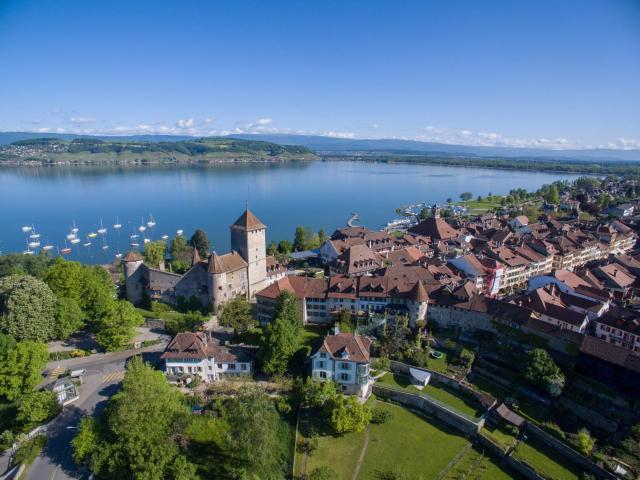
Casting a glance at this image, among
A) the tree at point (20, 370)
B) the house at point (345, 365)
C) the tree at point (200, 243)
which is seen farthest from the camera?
the tree at point (200, 243)

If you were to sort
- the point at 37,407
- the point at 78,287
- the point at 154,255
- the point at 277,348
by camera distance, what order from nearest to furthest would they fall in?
the point at 37,407, the point at 277,348, the point at 78,287, the point at 154,255

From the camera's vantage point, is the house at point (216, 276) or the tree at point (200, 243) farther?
the tree at point (200, 243)

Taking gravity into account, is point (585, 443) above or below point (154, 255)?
below

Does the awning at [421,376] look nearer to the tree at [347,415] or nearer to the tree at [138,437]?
the tree at [347,415]

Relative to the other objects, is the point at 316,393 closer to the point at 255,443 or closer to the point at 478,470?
the point at 255,443

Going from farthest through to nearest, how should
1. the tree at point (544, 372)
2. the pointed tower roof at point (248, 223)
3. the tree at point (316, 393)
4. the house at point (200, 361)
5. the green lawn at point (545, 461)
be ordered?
the pointed tower roof at point (248, 223) → the house at point (200, 361) → the tree at point (544, 372) → the tree at point (316, 393) → the green lawn at point (545, 461)

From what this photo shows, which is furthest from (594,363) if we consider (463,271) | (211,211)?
(211,211)

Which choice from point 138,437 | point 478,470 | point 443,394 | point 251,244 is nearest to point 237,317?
point 251,244

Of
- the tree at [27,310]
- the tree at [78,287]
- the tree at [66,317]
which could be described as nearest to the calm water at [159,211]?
the tree at [78,287]

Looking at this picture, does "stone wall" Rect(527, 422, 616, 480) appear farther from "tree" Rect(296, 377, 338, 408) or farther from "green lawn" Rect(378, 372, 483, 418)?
"tree" Rect(296, 377, 338, 408)
